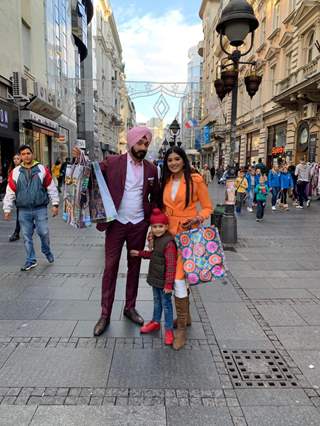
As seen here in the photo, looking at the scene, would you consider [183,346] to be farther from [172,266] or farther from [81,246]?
[81,246]

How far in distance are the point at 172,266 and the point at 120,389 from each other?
1.06 meters

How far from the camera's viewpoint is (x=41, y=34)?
62.7ft

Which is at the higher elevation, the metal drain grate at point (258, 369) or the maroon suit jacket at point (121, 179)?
the maroon suit jacket at point (121, 179)

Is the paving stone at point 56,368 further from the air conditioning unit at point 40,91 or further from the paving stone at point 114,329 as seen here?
the air conditioning unit at point 40,91

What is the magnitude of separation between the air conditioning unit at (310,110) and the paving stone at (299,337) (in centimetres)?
1730

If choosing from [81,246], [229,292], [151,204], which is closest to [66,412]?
[151,204]

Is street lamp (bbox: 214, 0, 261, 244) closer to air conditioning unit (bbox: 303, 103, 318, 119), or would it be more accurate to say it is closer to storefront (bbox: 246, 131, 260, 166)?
air conditioning unit (bbox: 303, 103, 318, 119)

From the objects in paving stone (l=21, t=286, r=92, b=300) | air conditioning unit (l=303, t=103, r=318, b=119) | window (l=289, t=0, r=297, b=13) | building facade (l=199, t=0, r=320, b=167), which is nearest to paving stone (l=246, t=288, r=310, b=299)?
paving stone (l=21, t=286, r=92, b=300)

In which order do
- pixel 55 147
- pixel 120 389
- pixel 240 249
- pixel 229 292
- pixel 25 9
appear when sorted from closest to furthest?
pixel 120 389, pixel 229 292, pixel 240 249, pixel 25 9, pixel 55 147

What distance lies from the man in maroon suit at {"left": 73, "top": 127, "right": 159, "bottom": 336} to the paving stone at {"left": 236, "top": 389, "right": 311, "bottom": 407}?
4.89ft

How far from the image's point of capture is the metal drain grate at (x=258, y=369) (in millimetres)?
2600

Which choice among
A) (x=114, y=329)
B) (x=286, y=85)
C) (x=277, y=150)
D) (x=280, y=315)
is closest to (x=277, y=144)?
(x=277, y=150)

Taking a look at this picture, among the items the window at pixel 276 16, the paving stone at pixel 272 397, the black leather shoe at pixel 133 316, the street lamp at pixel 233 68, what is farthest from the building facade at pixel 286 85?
the paving stone at pixel 272 397

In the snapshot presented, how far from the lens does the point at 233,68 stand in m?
7.40
